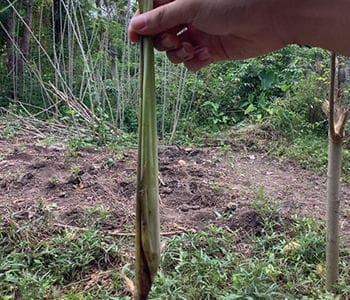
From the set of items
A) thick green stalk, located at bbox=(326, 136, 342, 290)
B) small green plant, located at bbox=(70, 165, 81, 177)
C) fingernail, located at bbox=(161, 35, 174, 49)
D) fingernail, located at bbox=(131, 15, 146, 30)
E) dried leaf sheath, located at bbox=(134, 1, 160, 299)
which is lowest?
small green plant, located at bbox=(70, 165, 81, 177)

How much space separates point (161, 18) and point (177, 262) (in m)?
1.39

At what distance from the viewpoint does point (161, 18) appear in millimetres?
768

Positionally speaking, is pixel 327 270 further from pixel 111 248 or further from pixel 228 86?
pixel 228 86

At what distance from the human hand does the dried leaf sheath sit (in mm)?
68

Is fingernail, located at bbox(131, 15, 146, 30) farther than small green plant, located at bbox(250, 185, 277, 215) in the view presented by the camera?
No

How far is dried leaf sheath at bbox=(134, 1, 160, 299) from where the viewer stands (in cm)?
73

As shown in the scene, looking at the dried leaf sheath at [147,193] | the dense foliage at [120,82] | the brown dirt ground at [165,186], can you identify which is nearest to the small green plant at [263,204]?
the brown dirt ground at [165,186]

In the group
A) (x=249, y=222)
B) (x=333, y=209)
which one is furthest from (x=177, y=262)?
(x=333, y=209)

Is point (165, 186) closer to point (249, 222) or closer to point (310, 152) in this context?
point (249, 222)

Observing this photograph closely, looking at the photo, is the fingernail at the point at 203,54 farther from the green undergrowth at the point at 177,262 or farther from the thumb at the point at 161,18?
the green undergrowth at the point at 177,262

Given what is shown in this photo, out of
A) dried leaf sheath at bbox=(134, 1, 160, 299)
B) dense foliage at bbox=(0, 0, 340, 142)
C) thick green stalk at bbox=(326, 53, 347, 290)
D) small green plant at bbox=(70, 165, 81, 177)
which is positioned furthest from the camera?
dense foliage at bbox=(0, 0, 340, 142)

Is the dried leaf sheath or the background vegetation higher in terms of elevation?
the dried leaf sheath

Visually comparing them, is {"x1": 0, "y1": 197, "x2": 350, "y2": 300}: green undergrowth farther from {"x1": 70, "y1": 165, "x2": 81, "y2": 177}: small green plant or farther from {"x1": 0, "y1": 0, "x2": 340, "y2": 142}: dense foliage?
{"x1": 0, "y1": 0, "x2": 340, "y2": 142}: dense foliage

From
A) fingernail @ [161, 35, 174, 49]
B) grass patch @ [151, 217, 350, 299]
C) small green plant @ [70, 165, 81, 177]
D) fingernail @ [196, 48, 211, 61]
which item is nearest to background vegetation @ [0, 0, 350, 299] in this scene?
grass patch @ [151, 217, 350, 299]
